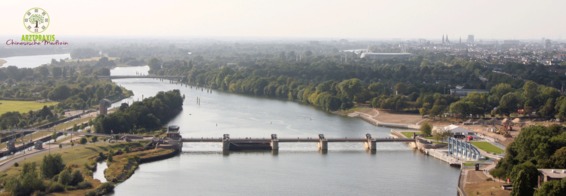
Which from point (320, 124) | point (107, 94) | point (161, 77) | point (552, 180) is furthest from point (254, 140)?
point (161, 77)

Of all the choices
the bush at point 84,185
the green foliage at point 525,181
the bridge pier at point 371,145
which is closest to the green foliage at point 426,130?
the bridge pier at point 371,145

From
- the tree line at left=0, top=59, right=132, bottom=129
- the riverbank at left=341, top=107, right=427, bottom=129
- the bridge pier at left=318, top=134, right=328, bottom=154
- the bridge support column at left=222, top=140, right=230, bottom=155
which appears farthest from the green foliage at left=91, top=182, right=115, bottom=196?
the riverbank at left=341, top=107, right=427, bottom=129

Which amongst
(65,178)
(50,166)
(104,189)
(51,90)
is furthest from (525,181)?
(51,90)

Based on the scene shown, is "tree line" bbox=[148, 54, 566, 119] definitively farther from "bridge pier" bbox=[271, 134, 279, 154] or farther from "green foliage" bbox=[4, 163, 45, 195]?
"green foliage" bbox=[4, 163, 45, 195]

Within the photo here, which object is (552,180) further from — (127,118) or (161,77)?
(161,77)

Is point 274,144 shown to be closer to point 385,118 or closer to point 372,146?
point 372,146
